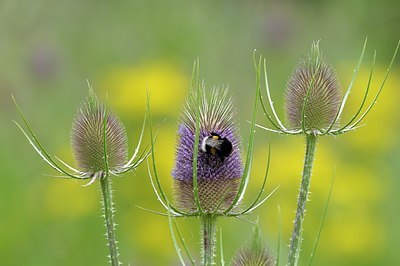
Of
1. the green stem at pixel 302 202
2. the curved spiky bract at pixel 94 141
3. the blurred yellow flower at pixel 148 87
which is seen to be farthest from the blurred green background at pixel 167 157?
the green stem at pixel 302 202

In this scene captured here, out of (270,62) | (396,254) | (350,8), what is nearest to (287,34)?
(270,62)

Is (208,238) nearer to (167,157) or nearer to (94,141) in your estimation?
(94,141)

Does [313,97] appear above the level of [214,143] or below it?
above

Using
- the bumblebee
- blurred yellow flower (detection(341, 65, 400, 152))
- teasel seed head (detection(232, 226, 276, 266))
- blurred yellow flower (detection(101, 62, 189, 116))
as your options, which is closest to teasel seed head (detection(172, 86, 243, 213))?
the bumblebee

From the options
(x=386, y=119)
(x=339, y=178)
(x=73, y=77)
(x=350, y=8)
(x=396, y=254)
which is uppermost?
(x=350, y=8)

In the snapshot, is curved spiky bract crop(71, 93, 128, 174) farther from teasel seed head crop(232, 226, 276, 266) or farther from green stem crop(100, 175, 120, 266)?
teasel seed head crop(232, 226, 276, 266)

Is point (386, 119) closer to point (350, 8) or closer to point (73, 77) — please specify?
point (350, 8)

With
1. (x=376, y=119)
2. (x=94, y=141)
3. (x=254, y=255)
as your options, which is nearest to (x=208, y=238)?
(x=254, y=255)
